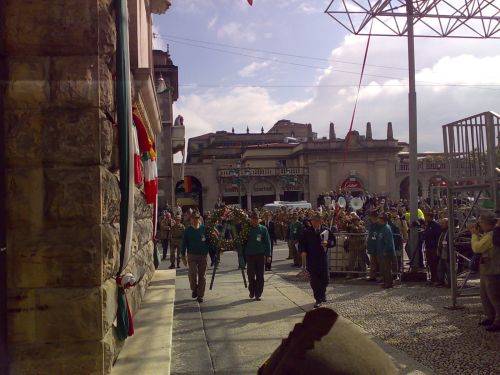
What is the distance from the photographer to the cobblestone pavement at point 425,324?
6.41 metres

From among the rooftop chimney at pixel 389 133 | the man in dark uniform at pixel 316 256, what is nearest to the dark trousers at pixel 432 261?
the man in dark uniform at pixel 316 256

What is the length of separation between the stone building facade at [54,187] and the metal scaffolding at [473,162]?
23.4 feet

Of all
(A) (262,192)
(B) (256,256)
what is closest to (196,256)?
(B) (256,256)

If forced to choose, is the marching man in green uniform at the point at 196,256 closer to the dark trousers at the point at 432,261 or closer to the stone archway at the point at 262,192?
the dark trousers at the point at 432,261

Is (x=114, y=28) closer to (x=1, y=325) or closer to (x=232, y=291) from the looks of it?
(x=1, y=325)

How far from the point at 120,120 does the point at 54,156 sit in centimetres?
64

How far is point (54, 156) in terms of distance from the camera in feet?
10.7

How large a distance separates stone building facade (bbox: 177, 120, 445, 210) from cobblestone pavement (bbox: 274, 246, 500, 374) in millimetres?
46541

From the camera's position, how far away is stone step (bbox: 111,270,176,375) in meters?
3.98

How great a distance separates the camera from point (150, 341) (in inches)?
193

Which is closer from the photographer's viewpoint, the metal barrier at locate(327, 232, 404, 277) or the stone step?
the stone step

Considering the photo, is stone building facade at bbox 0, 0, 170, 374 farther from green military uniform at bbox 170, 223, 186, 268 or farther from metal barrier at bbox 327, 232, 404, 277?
green military uniform at bbox 170, 223, 186, 268

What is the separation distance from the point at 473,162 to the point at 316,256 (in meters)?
3.26

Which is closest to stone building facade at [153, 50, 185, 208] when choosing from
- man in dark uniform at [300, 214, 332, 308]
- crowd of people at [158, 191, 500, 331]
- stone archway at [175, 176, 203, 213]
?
stone archway at [175, 176, 203, 213]
